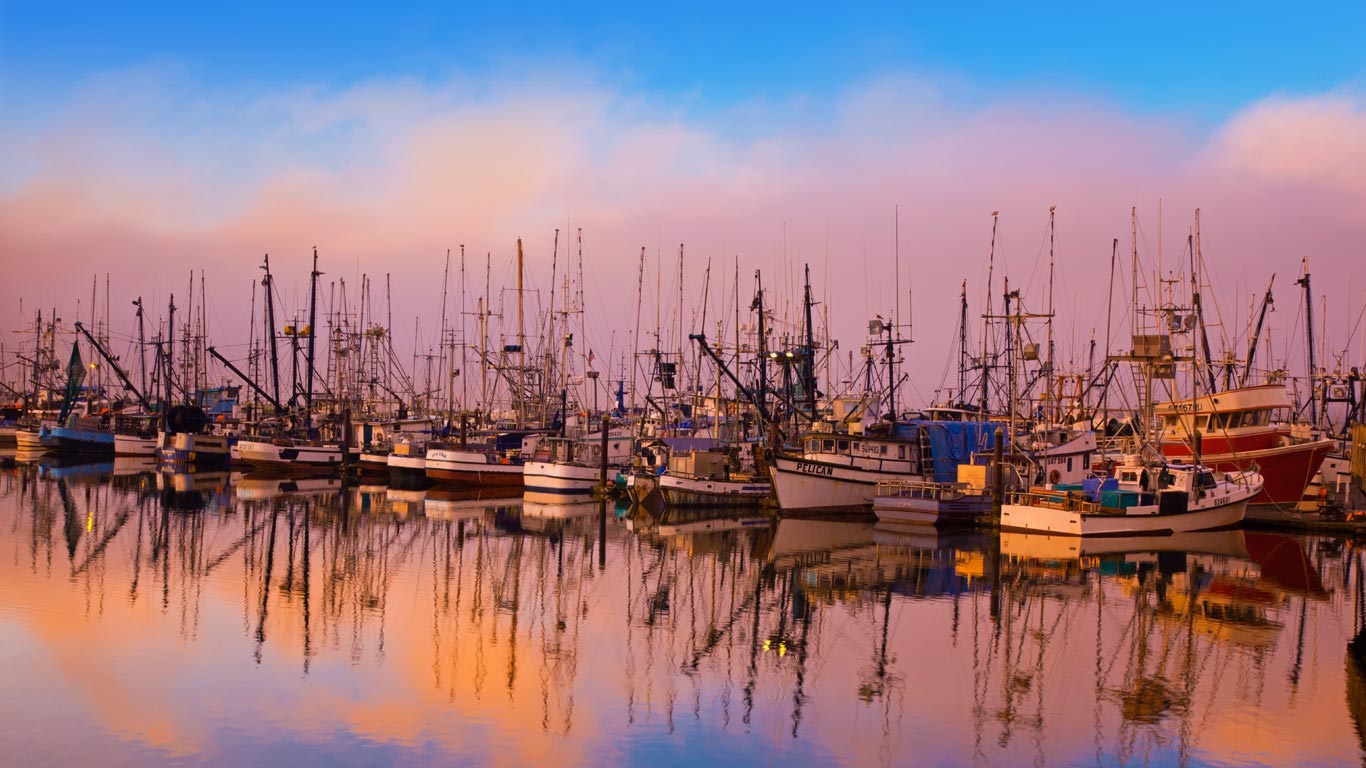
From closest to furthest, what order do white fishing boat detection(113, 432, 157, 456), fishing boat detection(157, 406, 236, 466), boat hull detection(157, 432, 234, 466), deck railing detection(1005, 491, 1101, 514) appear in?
1. deck railing detection(1005, 491, 1101, 514)
2. boat hull detection(157, 432, 234, 466)
3. fishing boat detection(157, 406, 236, 466)
4. white fishing boat detection(113, 432, 157, 456)

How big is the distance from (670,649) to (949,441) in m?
32.4

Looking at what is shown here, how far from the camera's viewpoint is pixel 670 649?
87.4 feet

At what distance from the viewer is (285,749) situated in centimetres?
1872

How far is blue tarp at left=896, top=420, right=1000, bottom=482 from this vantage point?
5569cm

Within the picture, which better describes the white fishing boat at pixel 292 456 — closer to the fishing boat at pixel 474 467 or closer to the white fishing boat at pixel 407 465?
the white fishing boat at pixel 407 465

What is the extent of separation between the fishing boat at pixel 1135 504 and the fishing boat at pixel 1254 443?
3.78m

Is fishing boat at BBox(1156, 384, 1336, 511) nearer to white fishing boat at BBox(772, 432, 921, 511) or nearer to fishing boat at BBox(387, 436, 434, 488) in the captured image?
white fishing boat at BBox(772, 432, 921, 511)

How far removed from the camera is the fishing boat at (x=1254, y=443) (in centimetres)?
5297

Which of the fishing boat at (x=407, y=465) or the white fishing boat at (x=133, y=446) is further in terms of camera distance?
the white fishing boat at (x=133, y=446)

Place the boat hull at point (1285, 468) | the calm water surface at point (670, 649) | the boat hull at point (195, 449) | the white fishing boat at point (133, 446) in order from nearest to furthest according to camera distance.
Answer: the calm water surface at point (670, 649), the boat hull at point (1285, 468), the boat hull at point (195, 449), the white fishing boat at point (133, 446)

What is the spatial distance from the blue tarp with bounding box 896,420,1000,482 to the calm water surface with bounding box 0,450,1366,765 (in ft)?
31.5

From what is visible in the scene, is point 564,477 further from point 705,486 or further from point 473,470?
point 705,486

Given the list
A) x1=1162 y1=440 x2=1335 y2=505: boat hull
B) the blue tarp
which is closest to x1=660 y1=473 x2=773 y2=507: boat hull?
the blue tarp

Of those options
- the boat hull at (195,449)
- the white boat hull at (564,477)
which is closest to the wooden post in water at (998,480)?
the white boat hull at (564,477)
